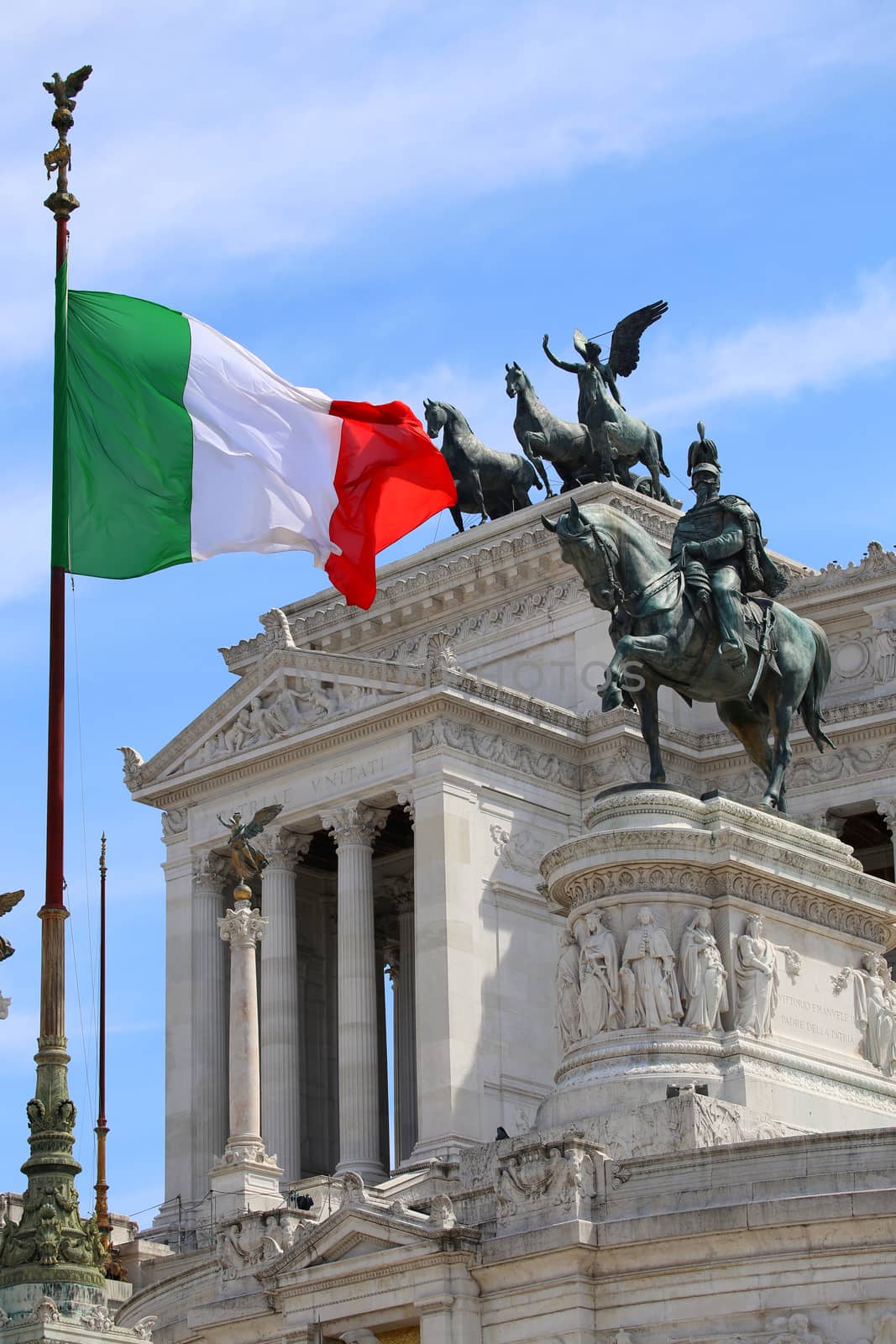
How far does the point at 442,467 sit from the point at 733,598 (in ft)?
17.0

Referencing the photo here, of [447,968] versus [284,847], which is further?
[284,847]

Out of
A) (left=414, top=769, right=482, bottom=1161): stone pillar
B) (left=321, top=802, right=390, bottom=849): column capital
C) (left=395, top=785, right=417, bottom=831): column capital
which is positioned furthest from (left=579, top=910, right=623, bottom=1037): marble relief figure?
(left=321, top=802, right=390, bottom=849): column capital

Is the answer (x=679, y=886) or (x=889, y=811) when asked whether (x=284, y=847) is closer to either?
(x=889, y=811)

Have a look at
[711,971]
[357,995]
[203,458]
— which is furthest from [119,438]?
[357,995]

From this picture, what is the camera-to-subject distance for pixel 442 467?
3584cm

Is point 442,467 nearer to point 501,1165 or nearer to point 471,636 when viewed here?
point 501,1165

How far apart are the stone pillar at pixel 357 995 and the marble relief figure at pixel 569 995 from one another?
17.0 m

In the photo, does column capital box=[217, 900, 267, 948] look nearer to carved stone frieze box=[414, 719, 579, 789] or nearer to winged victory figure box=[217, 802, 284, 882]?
winged victory figure box=[217, 802, 284, 882]

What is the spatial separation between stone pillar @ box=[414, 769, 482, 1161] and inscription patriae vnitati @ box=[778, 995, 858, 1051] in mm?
14071

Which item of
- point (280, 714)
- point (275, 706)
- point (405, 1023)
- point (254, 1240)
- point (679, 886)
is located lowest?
point (254, 1240)

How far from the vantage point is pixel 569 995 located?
36500mm

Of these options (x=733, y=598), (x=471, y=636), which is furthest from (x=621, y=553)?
(x=471, y=636)

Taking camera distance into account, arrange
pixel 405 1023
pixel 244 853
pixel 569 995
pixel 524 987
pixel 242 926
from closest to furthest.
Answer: pixel 569 995 → pixel 242 926 → pixel 244 853 → pixel 524 987 → pixel 405 1023

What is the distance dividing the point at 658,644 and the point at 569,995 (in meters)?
5.09
